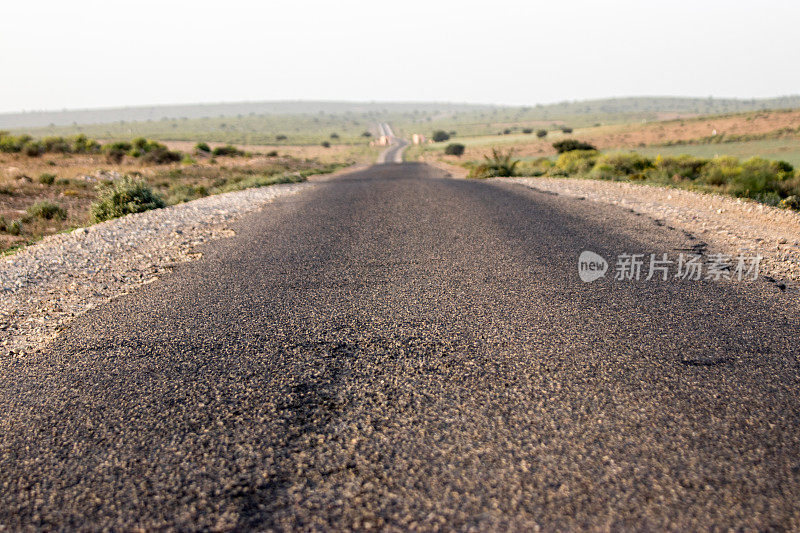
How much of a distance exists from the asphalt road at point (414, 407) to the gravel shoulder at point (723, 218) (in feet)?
5.05

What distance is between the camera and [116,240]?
8.19 metres

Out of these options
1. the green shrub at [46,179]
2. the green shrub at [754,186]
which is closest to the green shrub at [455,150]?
the green shrub at [754,186]

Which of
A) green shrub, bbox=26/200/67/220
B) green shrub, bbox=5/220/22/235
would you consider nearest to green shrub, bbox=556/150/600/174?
green shrub, bbox=26/200/67/220

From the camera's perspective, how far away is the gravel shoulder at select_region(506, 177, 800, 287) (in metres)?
6.30

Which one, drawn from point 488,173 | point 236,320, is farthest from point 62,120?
point 236,320

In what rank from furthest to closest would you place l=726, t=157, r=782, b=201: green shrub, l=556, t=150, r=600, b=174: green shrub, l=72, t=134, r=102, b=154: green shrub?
l=72, t=134, r=102, b=154: green shrub, l=556, t=150, r=600, b=174: green shrub, l=726, t=157, r=782, b=201: green shrub

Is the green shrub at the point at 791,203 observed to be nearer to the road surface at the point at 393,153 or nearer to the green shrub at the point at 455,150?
the road surface at the point at 393,153

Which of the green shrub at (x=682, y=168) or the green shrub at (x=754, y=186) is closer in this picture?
the green shrub at (x=754, y=186)

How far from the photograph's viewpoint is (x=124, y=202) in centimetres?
1109

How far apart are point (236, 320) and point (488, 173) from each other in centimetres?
1872

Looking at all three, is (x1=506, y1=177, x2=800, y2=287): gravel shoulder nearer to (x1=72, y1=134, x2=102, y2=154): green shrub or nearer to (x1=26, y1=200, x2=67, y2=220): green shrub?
(x1=26, y1=200, x2=67, y2=220): green shrub

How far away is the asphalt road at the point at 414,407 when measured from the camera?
2227 mm

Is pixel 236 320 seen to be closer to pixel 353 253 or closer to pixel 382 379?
pixel 382 379

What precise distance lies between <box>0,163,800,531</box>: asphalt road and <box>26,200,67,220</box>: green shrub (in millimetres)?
8570
